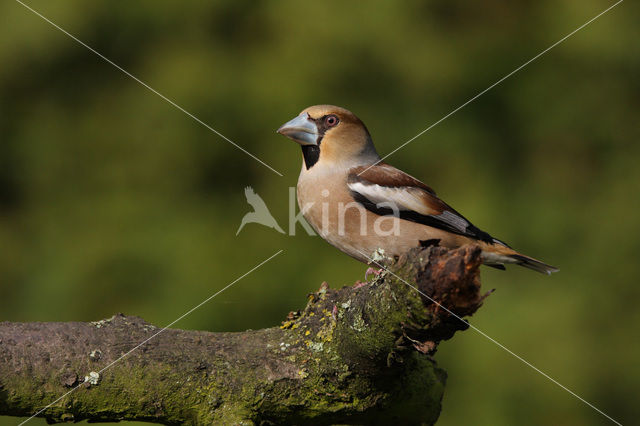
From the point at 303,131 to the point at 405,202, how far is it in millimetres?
773

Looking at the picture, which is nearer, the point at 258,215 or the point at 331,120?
the point at 331,120

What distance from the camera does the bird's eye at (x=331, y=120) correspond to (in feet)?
14.1

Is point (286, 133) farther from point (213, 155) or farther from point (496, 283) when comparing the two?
point (496, 283)

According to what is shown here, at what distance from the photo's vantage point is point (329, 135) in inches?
168

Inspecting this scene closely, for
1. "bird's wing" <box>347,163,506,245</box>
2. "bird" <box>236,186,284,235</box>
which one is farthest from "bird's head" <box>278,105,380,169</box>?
"bird" <box>236,186,284,235</box>

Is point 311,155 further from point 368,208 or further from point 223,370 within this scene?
point 223,370

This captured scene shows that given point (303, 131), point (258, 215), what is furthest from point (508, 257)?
point (258, 215)

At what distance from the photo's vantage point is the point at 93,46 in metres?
5.75

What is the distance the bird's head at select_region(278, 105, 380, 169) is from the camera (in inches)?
165

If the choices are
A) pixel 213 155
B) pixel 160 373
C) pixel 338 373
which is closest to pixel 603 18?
pixel 213 155

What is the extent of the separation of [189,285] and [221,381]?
2.32 m

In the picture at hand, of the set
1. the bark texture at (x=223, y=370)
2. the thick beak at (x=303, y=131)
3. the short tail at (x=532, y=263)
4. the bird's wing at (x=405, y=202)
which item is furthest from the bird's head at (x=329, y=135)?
the bark texture at (x=223, y=370)

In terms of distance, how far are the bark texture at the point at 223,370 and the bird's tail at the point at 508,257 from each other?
101 cm

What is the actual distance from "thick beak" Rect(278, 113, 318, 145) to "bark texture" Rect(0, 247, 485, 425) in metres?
1.39
